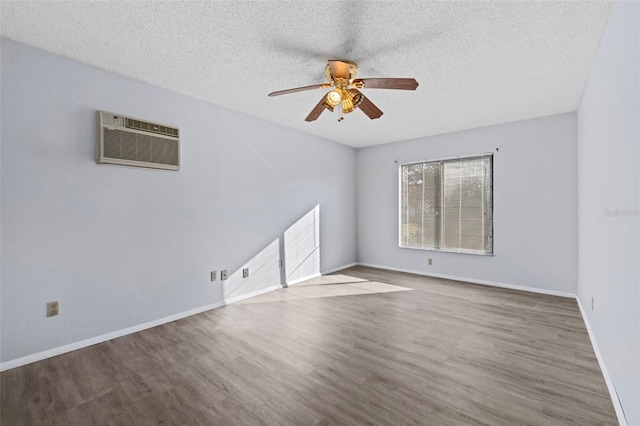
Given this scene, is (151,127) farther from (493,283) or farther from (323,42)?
A: (493,283)

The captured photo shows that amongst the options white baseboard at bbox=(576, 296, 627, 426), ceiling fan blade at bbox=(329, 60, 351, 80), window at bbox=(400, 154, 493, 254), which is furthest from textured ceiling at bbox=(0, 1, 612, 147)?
white baseboard at bbox=(576, 296, 627, 426)

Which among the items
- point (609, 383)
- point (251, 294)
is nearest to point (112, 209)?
point (251, 294)

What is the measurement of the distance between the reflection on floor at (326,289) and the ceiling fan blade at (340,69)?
2.77 metres

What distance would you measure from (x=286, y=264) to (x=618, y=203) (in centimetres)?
370

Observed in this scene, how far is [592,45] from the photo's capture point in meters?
2.22

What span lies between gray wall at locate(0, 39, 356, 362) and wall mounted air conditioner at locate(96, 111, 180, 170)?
11 cm

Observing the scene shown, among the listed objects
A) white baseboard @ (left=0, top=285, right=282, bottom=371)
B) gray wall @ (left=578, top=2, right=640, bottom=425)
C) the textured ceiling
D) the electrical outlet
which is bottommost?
white baseboard @ (left=0, top=285, right=282, bottom=371)

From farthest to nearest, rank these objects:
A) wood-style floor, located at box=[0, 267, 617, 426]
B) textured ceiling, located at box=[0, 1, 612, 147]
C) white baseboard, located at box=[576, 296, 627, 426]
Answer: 1. textured ceiling, located at box=[0, 1, 612, 147]
2. wood-style floor, located at box=[0, 267, 617, 426]
3. white baseboard, located at box=[576, 296, 627, 426]

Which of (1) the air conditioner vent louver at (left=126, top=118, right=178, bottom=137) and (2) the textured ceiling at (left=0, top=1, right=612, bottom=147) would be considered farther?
(1) the air conditioner vent louver at (left=126, top=118, right=178, bottom=137)

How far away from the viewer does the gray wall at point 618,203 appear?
1409 mm

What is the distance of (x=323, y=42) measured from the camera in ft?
7.22

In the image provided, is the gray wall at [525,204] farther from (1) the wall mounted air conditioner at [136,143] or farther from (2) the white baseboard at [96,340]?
(1) the wall mounted air conditioner at [136,143]

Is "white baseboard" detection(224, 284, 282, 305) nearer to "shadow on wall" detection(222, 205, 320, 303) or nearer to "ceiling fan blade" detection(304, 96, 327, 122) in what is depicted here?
"shadow on wall" detection(222, 205, 320, 303)

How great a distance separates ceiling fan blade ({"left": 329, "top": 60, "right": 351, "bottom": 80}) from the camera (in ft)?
7.43
